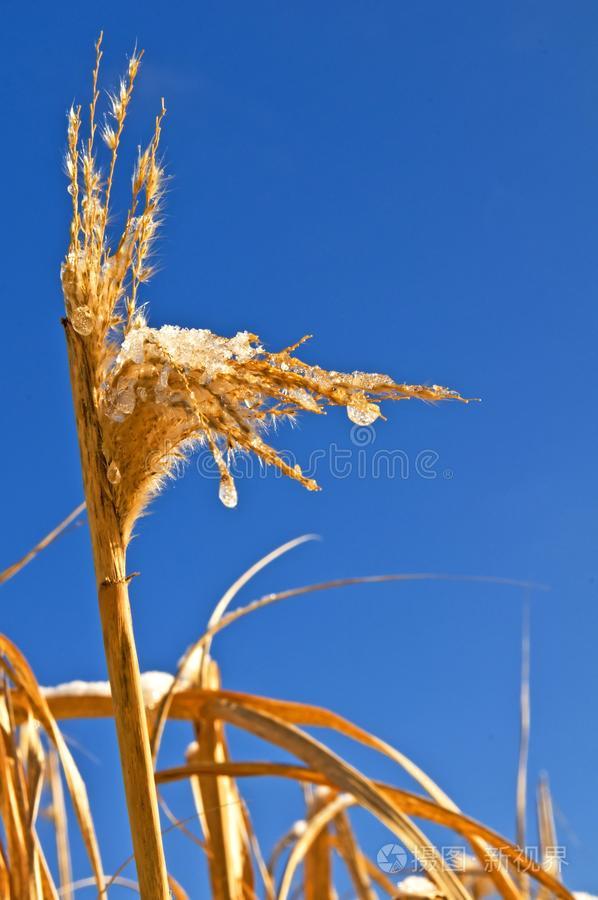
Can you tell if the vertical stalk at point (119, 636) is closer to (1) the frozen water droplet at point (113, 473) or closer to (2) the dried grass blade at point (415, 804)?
(1) the frozen water droplet at point (113, 473)

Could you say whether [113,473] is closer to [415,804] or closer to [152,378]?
[152,378]

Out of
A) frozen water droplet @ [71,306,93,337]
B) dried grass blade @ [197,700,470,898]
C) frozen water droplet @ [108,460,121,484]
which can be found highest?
frozen water droplet @ [71,306,93,337]

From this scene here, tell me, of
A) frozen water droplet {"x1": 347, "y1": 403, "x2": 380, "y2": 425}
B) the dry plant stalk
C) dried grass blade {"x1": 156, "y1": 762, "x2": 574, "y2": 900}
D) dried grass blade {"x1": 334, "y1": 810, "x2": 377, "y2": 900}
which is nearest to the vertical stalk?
the dry plant stalk

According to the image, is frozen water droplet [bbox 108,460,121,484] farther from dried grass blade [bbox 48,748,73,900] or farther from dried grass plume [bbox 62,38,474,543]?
dried grass blade [bbox 48,748,73,900]

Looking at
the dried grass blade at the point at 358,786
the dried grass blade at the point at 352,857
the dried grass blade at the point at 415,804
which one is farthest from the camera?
the dried grass blade at the point at 352,857

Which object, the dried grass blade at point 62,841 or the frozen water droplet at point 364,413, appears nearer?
the frozen water droplet at point 364,413

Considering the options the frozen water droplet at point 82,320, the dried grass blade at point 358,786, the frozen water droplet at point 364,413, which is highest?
the frozen water droplet at point 82,320

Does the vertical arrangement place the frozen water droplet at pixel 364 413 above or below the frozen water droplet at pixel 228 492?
above

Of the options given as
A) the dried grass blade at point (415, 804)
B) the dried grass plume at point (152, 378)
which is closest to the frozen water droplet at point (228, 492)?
the dried grass plume at point (152, 378)
